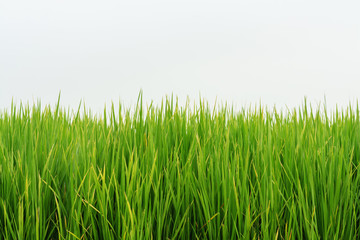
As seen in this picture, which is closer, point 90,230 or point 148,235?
point 148,235

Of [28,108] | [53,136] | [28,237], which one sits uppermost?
[28,108]

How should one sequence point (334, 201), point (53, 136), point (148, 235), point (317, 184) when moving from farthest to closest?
point (53, 136) → point (317, 184) → point (334, 201) → point (148, 235)

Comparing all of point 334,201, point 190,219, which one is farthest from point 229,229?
point 334,201

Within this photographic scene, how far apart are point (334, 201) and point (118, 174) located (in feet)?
3.05

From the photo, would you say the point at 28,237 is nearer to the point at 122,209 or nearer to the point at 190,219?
the point at 122,209

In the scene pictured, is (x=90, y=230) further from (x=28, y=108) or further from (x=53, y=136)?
(x=28, y=108)

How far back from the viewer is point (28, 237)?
1.39 m

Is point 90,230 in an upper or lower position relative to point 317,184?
lower

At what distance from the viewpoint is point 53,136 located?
189cm

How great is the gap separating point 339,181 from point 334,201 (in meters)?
0.09

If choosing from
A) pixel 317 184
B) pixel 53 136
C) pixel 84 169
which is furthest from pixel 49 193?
pixel 317 184

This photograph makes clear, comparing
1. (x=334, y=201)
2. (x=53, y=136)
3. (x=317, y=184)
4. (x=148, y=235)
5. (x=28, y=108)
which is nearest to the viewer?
(x=148, y=235)

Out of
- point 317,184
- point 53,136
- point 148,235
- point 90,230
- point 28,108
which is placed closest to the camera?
point 148,235

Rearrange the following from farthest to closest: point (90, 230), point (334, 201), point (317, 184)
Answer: point (317, 184)
point (334, 201)
point (90, 230)
